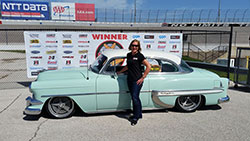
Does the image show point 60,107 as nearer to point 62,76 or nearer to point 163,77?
point 62,76

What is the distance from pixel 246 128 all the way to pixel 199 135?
110cm

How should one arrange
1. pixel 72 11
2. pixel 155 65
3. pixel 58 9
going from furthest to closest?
1. pixel 72 11
2. pixel 58 9
3. pixel 155 65

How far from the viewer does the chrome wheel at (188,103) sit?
4.80 metres

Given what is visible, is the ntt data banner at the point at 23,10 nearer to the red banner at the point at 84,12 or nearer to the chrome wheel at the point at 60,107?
the red banner at the point at 84,12

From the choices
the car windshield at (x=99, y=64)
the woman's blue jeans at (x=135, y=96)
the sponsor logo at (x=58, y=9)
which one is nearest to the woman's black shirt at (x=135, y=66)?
the woman's blue jeans at (x=135, y=96)

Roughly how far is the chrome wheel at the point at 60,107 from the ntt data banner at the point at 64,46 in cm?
323

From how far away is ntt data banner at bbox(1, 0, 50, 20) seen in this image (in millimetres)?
37188

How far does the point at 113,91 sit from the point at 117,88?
0.36ft

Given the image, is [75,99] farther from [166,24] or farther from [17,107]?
[166,24]

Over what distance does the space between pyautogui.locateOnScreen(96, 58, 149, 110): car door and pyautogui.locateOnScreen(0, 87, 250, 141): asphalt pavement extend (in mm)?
335

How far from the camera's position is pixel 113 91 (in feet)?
14.1

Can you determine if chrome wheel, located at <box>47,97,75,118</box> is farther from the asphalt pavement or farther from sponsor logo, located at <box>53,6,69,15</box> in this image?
sponsor logo, located at <box>53,6,69,15</box>

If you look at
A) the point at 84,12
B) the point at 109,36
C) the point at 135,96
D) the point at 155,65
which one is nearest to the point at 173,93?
the point at 155,65

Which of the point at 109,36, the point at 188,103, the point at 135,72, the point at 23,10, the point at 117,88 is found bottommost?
the point at 188,103
